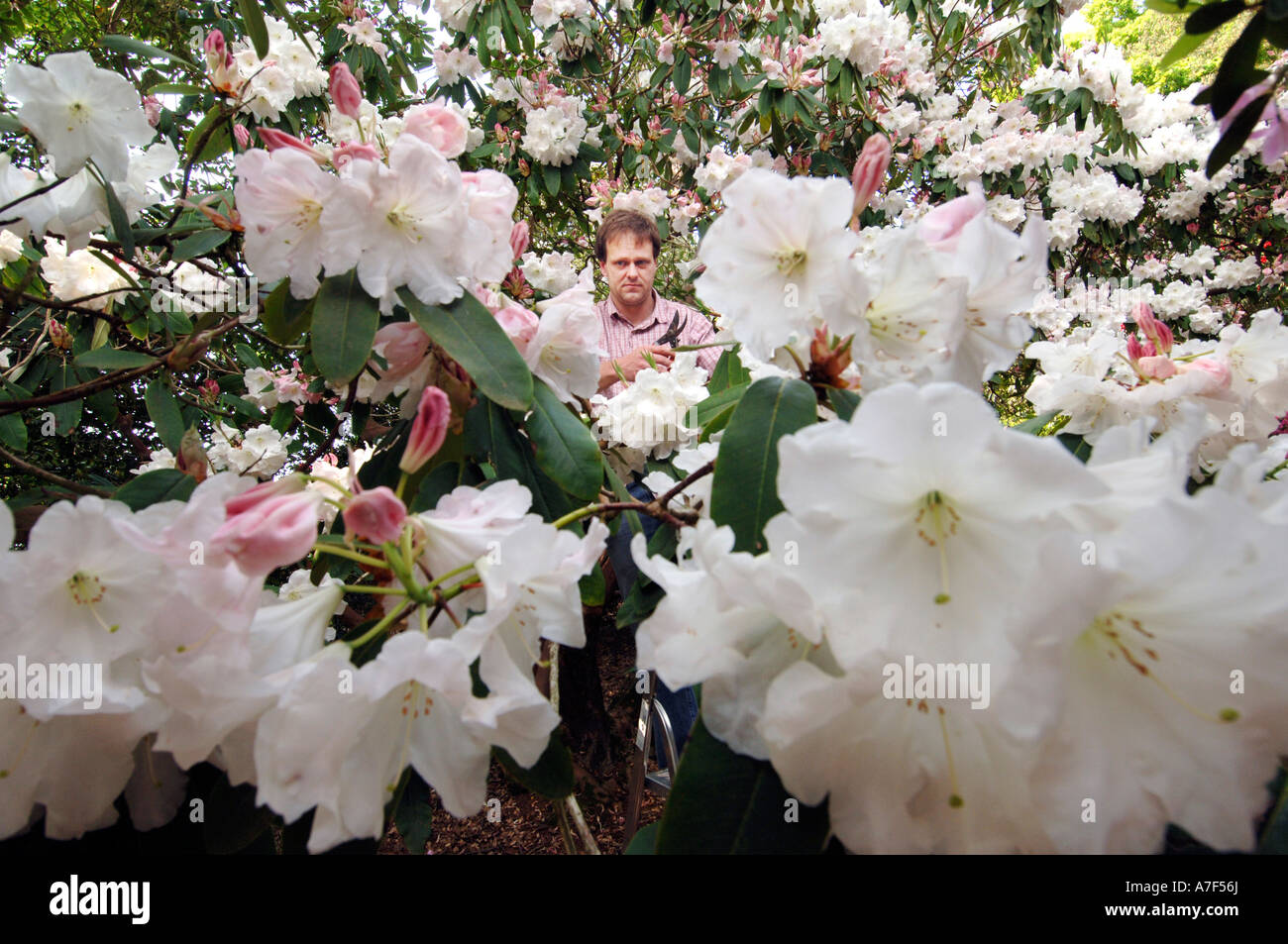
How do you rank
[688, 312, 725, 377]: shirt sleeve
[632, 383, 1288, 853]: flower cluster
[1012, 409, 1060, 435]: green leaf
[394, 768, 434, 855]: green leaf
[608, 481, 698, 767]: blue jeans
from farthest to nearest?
[688, 312, 725, 377]: shirt sleeve < [608, 481, 698, 767]: blue jeans < [1012, 409, 1060, 435]: green leaf < [394, 768, 434, 855]: green leaf < [632, 383, 1288, 853]: flower cluster

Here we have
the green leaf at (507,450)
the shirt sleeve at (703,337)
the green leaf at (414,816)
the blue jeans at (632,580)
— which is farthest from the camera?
the shirt sleeve at (703,337)

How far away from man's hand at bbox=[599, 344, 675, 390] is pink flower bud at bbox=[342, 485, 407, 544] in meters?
1.02

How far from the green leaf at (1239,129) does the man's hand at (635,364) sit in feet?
3.19

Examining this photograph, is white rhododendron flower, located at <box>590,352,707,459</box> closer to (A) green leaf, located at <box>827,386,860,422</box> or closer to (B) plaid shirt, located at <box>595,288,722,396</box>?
(A) green leaf, located at <box>827,386,860,422</box>

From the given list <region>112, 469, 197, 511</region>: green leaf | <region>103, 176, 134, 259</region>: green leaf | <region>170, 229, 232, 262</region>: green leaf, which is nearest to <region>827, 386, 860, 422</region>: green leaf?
<region>112, 469, 197, 511</region>: green leaf

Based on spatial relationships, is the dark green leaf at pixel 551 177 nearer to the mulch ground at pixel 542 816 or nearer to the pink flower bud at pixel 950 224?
the mulch ground at pixel 542 816

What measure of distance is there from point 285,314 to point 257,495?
0.48m

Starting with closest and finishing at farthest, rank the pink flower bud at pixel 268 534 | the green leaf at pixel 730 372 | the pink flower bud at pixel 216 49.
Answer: the pink flower bud at pixel 268 534
the green leaf at pixel 730 372
the pink flower bud at pixel 216 49

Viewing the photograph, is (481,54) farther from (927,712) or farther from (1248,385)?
(927,712)

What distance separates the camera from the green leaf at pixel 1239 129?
742 mm

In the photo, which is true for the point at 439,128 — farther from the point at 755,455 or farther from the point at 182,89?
the point at 182,89

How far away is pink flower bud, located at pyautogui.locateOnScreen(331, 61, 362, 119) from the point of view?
0.99 m

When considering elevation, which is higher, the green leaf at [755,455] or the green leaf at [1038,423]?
the green leaf at [1038,423]

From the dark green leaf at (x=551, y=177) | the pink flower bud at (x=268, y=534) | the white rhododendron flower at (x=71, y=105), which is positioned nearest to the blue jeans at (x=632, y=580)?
the pink flower bud at (x=268, y=534)
